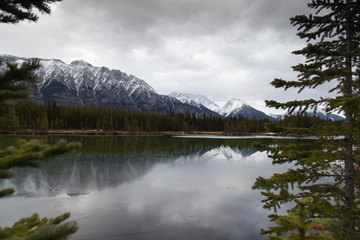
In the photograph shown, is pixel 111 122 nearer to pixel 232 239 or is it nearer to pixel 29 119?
pixel 29 119

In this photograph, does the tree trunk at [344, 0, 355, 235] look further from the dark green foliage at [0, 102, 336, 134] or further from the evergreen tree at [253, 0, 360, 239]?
the dark green foliage at [0, 102, 336, 134]

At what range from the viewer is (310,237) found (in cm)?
250

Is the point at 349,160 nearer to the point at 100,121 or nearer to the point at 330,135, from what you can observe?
the point at 330,135

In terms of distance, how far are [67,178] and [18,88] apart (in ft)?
75.9

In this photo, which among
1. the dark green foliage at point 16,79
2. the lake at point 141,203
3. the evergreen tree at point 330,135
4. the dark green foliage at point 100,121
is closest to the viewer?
the dark green foliage at point 16,79

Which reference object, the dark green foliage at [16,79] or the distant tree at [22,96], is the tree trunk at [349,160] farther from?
the dark green foliage at [16,79]

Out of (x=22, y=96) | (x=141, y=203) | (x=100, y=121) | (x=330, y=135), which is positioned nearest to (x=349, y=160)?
(x=330, y=135)

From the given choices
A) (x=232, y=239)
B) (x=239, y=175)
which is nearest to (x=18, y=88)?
(x=232, y=239)

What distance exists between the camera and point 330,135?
6738 mm

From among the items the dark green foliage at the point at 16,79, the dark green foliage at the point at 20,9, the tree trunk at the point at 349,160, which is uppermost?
the dark green foliage at the point at 20,9

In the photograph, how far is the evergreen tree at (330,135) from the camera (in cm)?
636

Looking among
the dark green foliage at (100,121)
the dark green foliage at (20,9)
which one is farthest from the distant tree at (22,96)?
the dark green foliage at (100,121)

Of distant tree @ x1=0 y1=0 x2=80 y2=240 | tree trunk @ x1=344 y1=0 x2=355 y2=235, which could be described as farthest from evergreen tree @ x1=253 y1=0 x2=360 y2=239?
distant tree @ x1=0 y1=0 x2=80 y2=240

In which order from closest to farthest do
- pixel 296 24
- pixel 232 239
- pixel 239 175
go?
pixel 296 24, pixel 232 239, pixel 239 175
